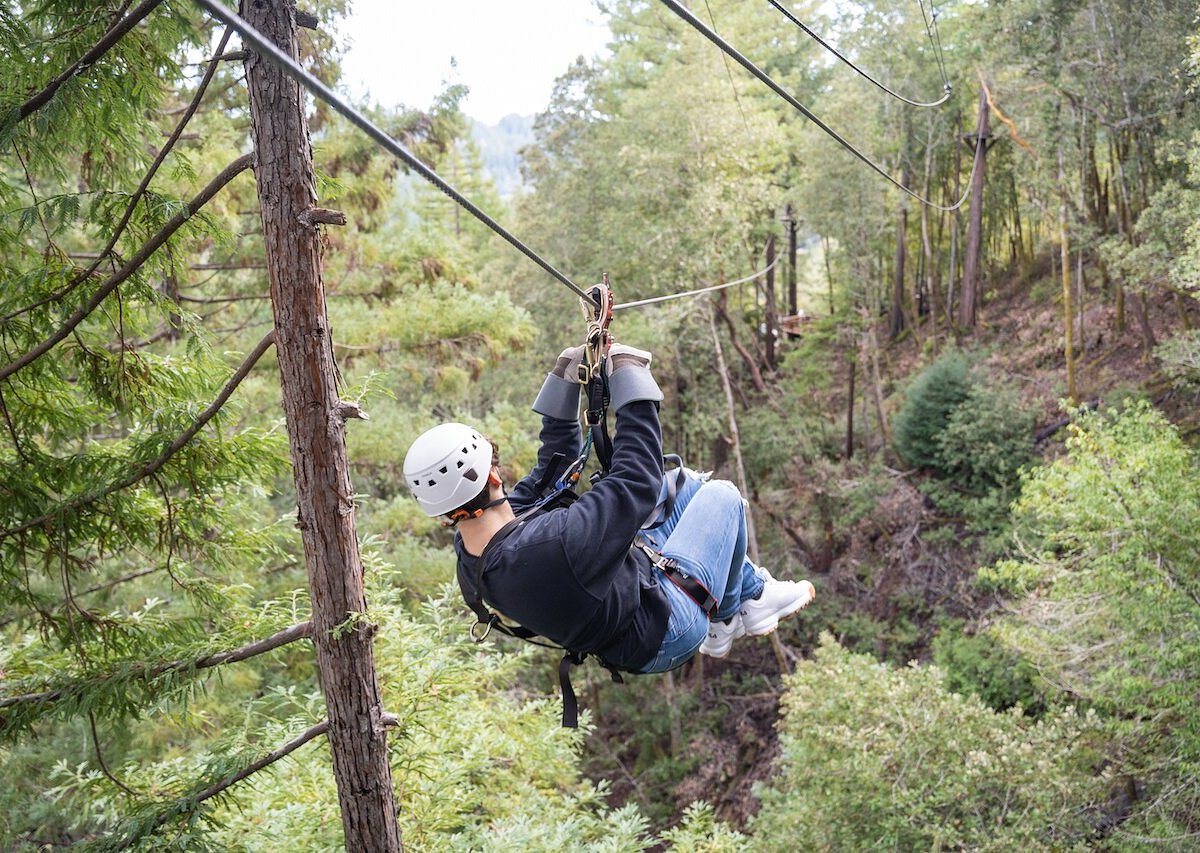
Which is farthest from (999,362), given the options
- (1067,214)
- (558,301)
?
(558,301)

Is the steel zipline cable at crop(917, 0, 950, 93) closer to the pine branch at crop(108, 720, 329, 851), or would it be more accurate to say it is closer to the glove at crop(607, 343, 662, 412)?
the glove at crop(607, 343, 662, 412)

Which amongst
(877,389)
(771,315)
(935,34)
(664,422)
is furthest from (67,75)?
(771,315)

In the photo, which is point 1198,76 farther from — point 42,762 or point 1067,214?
point 42,762

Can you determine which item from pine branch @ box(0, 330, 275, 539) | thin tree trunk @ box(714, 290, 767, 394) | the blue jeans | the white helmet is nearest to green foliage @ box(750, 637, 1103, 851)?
the blue jeans

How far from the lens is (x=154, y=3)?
2119 millimetres

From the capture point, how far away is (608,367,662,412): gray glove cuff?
2.36m

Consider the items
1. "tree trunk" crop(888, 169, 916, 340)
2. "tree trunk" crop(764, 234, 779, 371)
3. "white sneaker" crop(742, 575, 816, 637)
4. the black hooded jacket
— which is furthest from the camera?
"tree trunk" crop(888, 169, 916, 340)

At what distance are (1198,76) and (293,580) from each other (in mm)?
10543

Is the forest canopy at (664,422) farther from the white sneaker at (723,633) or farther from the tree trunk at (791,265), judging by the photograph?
the white sneaker at (723,633)

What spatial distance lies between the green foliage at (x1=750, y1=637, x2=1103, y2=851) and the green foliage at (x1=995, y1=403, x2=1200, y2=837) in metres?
0.48

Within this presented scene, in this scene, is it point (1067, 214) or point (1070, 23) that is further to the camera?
point (1067, 214)

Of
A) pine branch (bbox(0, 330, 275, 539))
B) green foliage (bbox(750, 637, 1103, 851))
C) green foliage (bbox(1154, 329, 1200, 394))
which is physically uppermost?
pine branch (bbox(0, 330, 275, 539))

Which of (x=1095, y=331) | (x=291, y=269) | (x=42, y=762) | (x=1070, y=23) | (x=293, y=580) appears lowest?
(x=42, y=762)

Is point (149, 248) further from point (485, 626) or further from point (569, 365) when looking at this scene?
point (485, 626)
